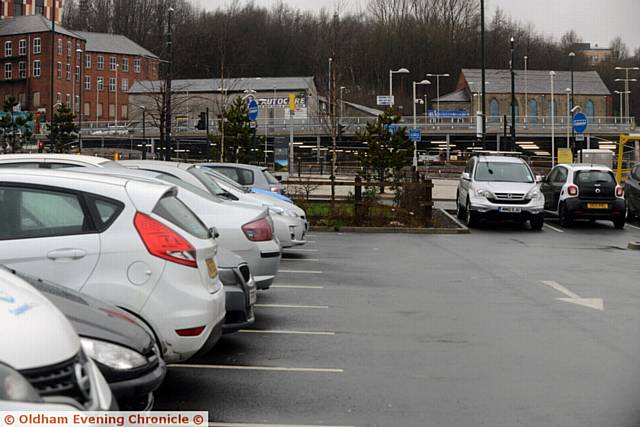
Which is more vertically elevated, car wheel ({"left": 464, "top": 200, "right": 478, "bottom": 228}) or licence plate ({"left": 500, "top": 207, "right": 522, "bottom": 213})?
licence plate ({"left": 500, "top": 207, "right": 522, "bottom": 213})

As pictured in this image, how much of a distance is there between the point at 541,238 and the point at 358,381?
1546cm

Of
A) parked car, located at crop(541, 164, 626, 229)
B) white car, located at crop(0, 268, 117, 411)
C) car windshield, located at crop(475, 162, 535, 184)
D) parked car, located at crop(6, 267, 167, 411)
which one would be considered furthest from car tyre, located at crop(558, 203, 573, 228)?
white car, located at crop(0, 268, 117, 411)

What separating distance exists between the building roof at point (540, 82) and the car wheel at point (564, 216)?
84438 mm

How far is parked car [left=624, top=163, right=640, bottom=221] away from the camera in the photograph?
1016 inches

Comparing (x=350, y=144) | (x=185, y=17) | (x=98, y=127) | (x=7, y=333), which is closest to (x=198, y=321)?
(x=7, y=333)

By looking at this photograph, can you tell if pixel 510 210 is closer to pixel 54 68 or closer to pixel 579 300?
pixel 579 300

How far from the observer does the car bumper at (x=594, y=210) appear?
79.0 feet

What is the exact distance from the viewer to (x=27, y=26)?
105438 millimetres

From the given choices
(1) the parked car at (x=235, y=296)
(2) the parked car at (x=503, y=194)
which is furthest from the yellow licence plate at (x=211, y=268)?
(2) the parked car at (x=503, y=194)

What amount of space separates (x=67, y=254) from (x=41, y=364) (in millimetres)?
3024

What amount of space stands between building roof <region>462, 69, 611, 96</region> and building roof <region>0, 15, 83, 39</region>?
52450mm

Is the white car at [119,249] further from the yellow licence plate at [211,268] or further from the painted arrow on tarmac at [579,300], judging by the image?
the painted arrow on tarmac at [579,300]

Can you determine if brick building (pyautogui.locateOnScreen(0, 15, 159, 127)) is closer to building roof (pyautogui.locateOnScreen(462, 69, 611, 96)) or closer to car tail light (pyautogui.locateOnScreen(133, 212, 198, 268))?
building roof (pyautogui.locateOnScreen(462, 69, 611, 96))

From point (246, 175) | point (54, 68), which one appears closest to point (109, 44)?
point (54, 68)
